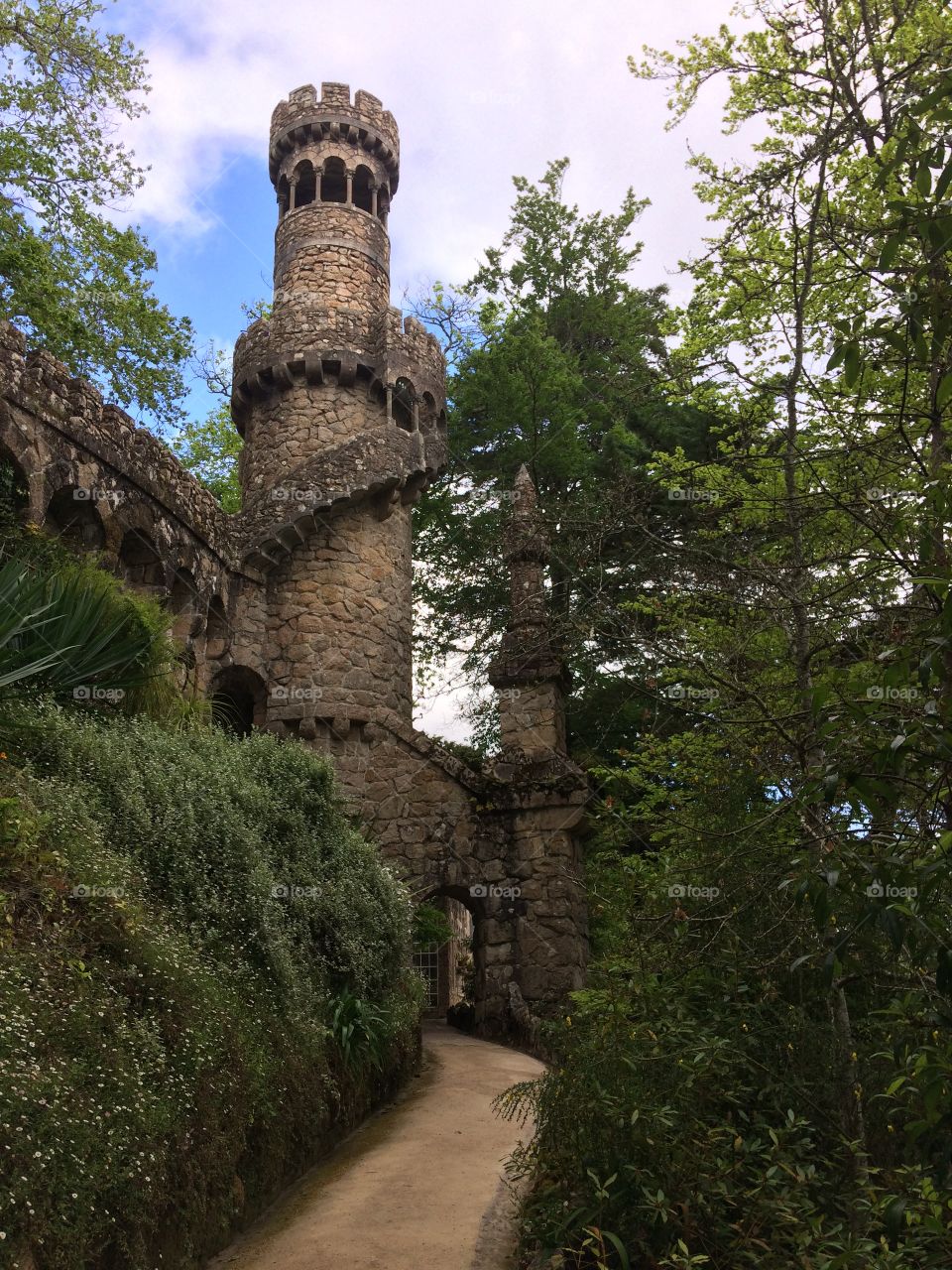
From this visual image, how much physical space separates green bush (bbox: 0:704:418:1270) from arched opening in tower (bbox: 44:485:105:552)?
2.78m

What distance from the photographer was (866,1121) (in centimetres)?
557

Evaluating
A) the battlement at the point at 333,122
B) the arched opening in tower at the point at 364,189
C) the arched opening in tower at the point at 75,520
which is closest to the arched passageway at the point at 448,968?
the arched opening in tower at the point at 75,520

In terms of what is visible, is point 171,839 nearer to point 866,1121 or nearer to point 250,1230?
point 250,1230

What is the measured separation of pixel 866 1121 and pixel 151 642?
6.39 meters

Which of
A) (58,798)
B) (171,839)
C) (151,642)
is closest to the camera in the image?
(58,798)

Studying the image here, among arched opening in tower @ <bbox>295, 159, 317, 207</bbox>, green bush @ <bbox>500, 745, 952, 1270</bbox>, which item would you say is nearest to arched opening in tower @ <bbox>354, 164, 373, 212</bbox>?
arched opening in tower @ <bbox>295, 159, 317, 207</bbox>

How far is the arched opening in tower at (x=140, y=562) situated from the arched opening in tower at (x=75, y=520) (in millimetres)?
688

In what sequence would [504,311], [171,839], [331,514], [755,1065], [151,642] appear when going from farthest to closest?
[504,311], [331,514], [151,642], [171,839], [755,1065]

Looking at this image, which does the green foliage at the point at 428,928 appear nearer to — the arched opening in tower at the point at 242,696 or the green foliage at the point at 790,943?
the arched opening in tower at the point at 242,696

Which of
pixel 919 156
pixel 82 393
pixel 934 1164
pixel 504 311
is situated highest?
pixel 504 311

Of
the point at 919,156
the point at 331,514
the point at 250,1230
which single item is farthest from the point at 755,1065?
the point at 331,514

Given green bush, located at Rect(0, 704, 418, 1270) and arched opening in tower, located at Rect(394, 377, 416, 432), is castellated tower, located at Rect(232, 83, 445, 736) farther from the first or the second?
green bush, located at Rect(0, 704, 418, 1270)

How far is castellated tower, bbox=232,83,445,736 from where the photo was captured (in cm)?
1527

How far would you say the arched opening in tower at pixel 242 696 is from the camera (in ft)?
48.6
